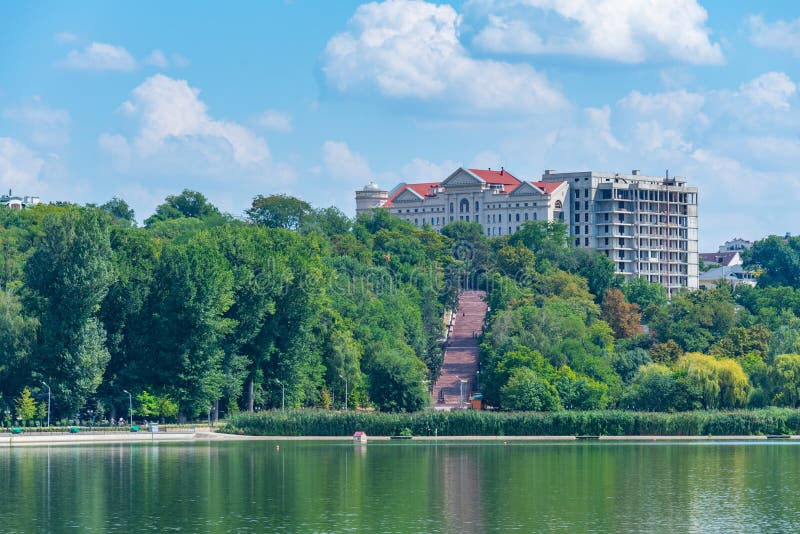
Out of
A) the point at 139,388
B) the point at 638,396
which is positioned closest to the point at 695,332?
the point at 638,396

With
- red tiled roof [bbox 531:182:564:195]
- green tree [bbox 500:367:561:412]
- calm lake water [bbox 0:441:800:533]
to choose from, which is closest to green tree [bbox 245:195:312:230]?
red tiled roof [bbox 531:182:564:195]

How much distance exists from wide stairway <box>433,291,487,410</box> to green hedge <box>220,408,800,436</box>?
1632 cm

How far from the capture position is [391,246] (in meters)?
166

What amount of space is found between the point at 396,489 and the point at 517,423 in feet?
120

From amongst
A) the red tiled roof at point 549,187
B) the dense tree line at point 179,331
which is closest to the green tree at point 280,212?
the red tiled roof at point 549,187

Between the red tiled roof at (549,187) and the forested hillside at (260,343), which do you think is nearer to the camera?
the forested hillside at (260,343)

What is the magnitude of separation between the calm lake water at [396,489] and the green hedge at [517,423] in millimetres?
10131

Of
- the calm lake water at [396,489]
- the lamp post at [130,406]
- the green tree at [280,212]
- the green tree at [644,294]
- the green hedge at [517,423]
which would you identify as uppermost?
the green tree at [280,212]

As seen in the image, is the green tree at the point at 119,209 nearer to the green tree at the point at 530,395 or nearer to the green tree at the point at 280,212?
the green tree at the point at 280,212

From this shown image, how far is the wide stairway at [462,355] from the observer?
127312 mm

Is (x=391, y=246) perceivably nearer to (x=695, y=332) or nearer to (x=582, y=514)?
(x=695, y=332)

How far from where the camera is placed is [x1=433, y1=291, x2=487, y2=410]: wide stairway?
418ft

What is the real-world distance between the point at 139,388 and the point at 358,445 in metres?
17.9

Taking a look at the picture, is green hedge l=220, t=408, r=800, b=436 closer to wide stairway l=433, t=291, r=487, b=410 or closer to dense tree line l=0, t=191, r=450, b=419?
dense tree line l=0, t=191, r=450, b=419
